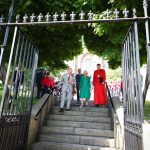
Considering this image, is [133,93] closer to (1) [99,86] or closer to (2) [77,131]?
(2) [77,131]

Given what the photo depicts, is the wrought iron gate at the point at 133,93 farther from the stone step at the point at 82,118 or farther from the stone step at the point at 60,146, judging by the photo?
the stone step at the point at 82,118

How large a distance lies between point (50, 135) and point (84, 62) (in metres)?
50.8

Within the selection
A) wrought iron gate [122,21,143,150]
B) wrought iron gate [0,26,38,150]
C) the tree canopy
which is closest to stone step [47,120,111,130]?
the tree canopy

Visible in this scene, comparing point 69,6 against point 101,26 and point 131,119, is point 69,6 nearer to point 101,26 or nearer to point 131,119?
point 101,26

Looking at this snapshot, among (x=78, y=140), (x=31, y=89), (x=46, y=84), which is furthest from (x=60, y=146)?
(x=46, y=84)

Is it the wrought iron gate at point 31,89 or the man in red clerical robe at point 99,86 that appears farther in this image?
the man in red clerical robe at point 99,86

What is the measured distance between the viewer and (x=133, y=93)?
4789mm

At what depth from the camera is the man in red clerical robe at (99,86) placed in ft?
36.0

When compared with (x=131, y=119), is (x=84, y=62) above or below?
above

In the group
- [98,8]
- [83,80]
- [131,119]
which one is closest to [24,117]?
[131,119]

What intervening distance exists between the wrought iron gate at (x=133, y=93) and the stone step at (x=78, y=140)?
109 inches

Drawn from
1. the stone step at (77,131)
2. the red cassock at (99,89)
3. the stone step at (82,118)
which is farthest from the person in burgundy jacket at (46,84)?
the stone step at (77,131)

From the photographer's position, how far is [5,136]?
514cm

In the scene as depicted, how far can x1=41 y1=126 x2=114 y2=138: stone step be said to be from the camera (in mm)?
8492
